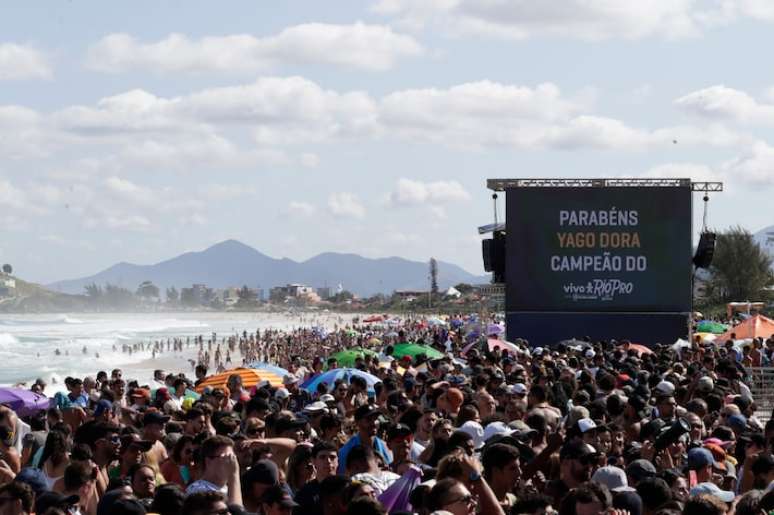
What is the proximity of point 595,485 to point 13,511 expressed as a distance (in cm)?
270

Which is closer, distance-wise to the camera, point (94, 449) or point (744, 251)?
point (94, 449)

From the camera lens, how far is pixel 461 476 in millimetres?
6641

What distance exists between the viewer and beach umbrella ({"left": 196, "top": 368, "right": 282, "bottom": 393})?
54.2 ft

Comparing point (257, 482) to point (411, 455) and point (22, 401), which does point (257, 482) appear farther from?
point (22, 401)

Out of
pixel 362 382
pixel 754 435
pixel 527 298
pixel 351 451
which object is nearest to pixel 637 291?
pixel 527 298

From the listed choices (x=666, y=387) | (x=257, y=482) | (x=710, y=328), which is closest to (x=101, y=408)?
(x=257, y=482)

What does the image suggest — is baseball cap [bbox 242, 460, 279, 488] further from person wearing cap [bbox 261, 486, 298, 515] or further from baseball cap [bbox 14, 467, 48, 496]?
baseball cap [bbox 14, 467, 48, 496]

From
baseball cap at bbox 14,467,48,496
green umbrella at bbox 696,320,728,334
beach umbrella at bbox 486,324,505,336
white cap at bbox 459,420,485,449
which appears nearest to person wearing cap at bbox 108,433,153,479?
baseball cap at bbox 14,467,48,496

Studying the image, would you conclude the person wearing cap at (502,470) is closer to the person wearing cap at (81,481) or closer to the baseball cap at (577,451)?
the baseball cap at (577,451)

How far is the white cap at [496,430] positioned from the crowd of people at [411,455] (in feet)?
0.05

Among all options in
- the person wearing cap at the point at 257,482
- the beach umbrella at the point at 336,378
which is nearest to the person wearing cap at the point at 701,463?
the person wearing cap at the point at 257,482

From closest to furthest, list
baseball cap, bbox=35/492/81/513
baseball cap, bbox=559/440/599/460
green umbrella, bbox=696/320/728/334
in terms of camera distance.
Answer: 1. baseball cap, bbox=35/492/81/513
2. baseball cap, bbox=559/440/599/460
3. green umbrella, bbox=696/320/728/334

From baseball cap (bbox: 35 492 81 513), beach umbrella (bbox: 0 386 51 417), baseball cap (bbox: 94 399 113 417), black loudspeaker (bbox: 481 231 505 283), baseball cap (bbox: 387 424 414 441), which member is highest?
black loudspeaker (bbox: 481 231 505 283)

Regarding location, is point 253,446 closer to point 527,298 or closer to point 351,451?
point 351,451
